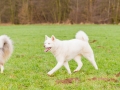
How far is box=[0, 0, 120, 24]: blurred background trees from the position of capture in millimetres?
41344

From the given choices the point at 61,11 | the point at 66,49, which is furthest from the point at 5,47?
the point at 61,11

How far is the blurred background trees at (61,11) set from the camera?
1628 inches

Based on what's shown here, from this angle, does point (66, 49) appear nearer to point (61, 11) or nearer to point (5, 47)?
point (5, 47)

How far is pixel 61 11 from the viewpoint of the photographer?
42.4m

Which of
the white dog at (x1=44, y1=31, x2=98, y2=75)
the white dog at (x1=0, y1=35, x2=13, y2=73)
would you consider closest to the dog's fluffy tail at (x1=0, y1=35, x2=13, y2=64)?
the white dog at (x1=0, y1=35, x2=13, y2=73)

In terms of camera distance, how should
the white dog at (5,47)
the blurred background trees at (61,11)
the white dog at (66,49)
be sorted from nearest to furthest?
the white dog at (66,49) < the white dog at (5,47) < the blurred background trees at (61,11)

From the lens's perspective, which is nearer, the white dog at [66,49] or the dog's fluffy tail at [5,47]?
the white dog at [66,49]

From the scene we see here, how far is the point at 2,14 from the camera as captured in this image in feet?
141

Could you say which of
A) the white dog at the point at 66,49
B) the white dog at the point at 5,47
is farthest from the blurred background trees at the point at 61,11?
the white dog at the point at 5,47

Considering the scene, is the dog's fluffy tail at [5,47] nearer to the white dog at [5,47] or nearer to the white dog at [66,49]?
the white dog at [5,47]

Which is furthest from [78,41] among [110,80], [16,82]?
[16,82]

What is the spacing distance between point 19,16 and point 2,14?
9.54 ft

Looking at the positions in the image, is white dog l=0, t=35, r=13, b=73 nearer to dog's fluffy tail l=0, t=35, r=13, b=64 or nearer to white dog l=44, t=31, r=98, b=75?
dog's fluffy tail l=0, t=35, r=13, b=64

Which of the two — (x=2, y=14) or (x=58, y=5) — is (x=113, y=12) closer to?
(x=58, y=5)
